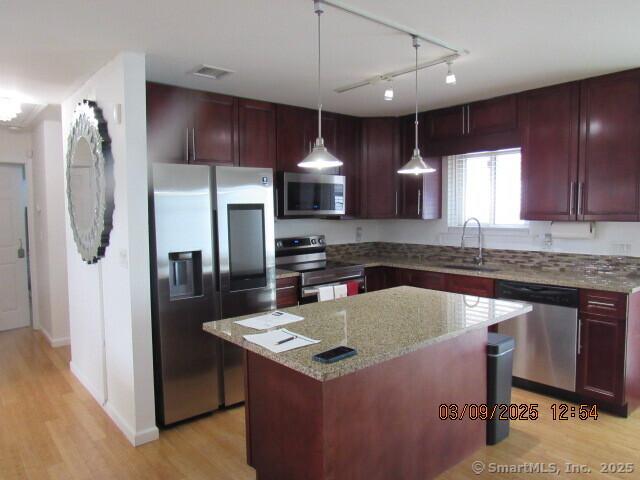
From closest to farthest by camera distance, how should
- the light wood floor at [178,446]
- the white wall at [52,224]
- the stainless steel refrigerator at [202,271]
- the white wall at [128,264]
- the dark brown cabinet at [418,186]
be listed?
the light wood floor at [178,446] < the white wall at [128,264] < the stainless steel refrigerator at [202,271] < the dark brown cabinet at [418,186] < the white wall at [52,224]

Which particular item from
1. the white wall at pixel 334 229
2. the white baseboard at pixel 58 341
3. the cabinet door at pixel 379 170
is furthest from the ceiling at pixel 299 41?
the white baseboard at pixel 58 341

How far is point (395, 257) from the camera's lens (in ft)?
17.1

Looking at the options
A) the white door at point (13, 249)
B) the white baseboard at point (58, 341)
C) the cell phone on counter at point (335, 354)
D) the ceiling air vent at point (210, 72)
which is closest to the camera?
the cell phone on counter at point (335, 354)

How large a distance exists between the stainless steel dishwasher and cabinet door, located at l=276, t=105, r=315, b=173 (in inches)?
83.6

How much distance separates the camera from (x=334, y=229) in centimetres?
508

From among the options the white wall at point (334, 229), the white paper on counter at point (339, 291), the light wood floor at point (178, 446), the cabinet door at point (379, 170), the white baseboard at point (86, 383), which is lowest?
the light wood floor at point (178, 446)

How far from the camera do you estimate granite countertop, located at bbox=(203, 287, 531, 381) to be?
173 cm

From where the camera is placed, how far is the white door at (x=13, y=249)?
547 centimetres

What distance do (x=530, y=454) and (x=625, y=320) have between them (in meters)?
1.14

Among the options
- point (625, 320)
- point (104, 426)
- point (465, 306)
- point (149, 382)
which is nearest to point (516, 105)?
point (625, 320)

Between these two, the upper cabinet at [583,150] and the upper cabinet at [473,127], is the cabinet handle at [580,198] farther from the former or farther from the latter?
the upper cabinet at [473,127]

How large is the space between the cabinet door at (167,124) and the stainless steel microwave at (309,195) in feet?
3.07

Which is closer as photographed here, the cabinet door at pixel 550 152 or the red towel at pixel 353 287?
the cabinet door at pixel 550 152

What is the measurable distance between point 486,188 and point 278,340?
3256 millimetres
